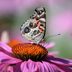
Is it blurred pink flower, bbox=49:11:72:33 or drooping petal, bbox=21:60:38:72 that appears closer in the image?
drooping petal, bbox=21:60:38:72

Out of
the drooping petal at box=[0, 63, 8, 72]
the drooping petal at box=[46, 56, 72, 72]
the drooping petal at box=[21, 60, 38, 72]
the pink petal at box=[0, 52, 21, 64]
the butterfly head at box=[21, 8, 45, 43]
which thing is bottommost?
the drooping petal at box=[46, 56, 72, 72]

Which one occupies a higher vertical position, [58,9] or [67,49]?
[58,9]

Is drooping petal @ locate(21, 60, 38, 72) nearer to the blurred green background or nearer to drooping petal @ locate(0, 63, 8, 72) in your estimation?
drooping petal @ locate(0, 63, 8, 72)

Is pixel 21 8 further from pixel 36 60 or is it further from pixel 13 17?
pixel 36 60

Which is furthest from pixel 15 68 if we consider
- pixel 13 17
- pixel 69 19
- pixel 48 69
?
pixel 13 17

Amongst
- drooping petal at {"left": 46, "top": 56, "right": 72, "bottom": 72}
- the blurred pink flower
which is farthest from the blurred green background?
drooping petal at {"left": 46, "top": 56, "right": 72, "bottom": 72}
